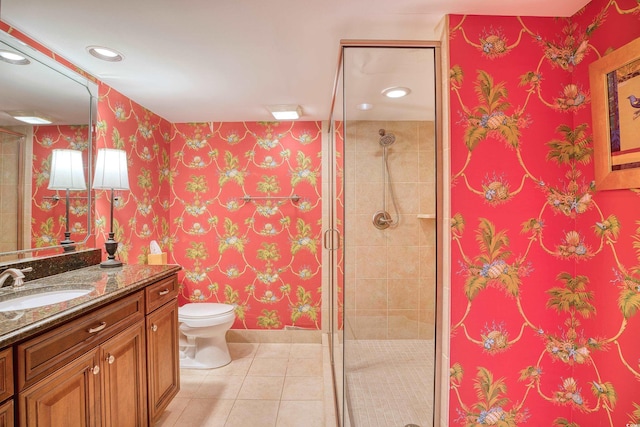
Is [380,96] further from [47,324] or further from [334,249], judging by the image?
[47,324]

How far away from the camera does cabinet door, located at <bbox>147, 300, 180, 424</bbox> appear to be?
5.51 feet

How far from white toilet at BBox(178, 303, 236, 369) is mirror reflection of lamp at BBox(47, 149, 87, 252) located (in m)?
1.02

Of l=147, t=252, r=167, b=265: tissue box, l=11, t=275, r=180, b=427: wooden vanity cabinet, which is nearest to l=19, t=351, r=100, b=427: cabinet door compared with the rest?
l=11, t=275, r=180, b=427: wooden vanity cabinet

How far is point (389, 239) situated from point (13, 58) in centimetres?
230

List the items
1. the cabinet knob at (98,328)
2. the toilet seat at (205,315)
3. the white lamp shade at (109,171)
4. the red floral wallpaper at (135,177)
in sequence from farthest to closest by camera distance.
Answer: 1. the toilet seat at (205,315)
2. the red floral wallpaper at (135,177)
3. the white lamp shade at (109,171)
4. the cabinet knob at (98,328)

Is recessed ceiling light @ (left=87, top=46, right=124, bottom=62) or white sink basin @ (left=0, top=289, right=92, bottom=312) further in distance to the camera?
recessed ceiling light @ (left=87, top=46, right=124, bottom=62)

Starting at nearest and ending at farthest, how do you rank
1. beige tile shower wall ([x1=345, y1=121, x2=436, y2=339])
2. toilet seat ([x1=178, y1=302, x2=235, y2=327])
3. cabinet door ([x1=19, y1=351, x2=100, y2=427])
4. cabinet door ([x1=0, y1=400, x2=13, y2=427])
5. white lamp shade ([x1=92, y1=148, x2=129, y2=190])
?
cabinet door ([x1=0, y1=400, x2=13, y2=427])
cabinet door ([x1=19, y1=351, x2=100, y2=427])
beige tile shower wall ([x1=345, y1=121, x2=436, y2=339])
white lamp shade ([x1=92, y1=148, x2=129, y2=190])
toilet seat ([x1=178, y1=302, x2=235, y2=327])

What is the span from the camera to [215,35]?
5.14 feet

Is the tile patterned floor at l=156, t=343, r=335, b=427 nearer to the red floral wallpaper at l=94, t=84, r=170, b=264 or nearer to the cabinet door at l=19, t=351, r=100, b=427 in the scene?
the cabinet door at l=19, t=351, r=100, b=427

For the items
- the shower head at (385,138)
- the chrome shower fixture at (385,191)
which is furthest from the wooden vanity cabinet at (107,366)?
the shower head at (385,138)

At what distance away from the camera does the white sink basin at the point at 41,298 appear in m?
1.32

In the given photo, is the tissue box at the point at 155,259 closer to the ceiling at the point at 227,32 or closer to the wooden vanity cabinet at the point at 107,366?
the wooden vanity cabinet at the point at 107,366

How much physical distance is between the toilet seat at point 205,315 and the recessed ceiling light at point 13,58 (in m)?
1.88

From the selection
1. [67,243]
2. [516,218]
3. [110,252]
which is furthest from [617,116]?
[67,243]
